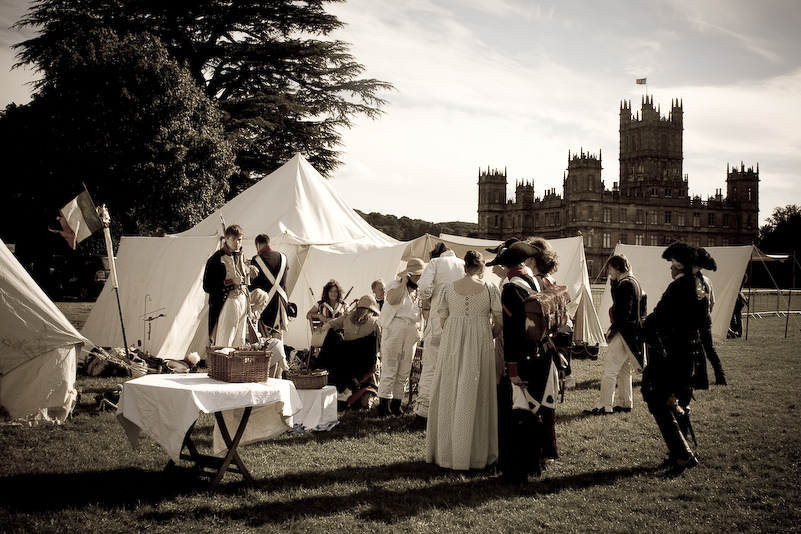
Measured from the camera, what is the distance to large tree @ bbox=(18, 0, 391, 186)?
17.2m

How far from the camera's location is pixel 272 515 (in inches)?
132

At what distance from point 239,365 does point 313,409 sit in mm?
1794

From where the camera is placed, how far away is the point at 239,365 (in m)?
3.60

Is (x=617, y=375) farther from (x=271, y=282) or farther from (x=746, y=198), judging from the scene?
(x=746, y=198)

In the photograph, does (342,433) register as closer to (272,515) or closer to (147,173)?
(272,515)

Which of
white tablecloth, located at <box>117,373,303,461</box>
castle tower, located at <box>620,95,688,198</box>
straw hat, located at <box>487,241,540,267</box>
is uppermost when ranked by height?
castle tower, located at <box>620,95,688,198</box>

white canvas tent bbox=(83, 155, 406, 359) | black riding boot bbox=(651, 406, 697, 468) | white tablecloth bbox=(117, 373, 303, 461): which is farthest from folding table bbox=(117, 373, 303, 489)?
white canvas tent bbox=(83, 155, 406, 359)

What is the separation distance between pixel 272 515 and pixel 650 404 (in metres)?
2.65

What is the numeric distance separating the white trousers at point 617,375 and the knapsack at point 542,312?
2.31m

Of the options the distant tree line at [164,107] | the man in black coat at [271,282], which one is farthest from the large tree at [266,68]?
the man in black coat at [271,282]

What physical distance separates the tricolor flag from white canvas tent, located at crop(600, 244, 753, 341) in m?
9.62

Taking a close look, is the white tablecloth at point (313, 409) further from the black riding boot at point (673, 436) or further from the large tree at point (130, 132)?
the large tree at point (130, 132)

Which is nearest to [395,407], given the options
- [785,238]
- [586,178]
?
[785,238]

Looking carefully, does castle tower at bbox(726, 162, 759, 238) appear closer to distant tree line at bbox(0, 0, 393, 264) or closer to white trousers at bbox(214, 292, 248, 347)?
distant tree line at bbox(0, 0, 393, 264)
